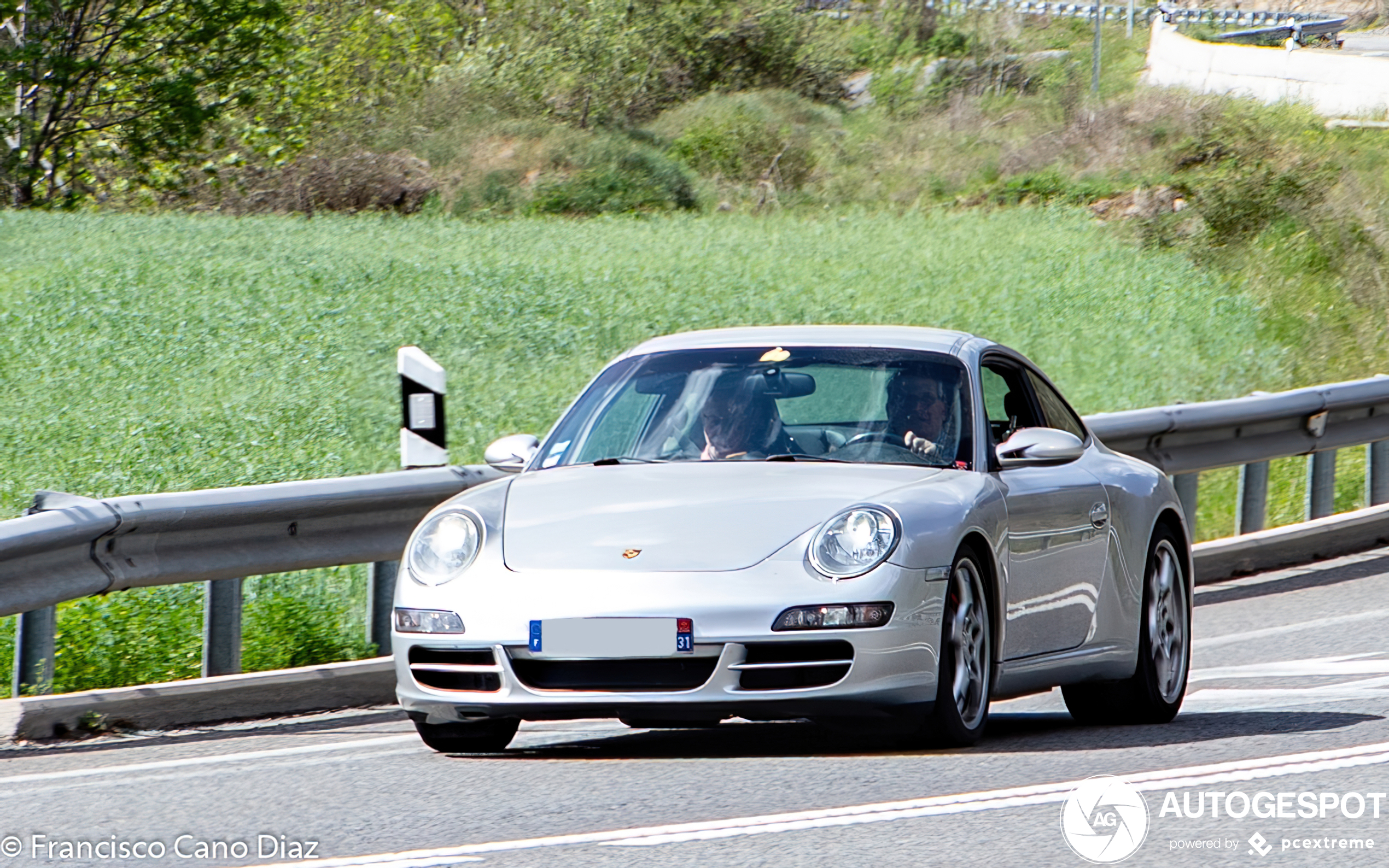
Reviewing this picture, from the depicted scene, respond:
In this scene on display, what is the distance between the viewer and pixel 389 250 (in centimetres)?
2933

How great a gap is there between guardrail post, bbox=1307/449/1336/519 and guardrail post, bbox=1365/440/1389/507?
62 centimetres

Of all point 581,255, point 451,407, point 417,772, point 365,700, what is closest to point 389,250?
point 581,255

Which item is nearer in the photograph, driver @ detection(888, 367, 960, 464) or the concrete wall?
driver @ detection(888, 367, 960, 464)

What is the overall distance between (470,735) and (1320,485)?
345 inches

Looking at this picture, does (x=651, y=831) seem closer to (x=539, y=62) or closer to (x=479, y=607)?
(x=479, y=607)

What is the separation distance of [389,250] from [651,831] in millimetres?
24860

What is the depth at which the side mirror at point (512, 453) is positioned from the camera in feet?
23.4

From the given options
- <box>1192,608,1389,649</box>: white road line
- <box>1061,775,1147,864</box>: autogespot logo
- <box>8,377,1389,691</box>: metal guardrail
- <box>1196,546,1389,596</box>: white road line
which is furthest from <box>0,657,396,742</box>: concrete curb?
<box>1196,546,1389,596</box>: white road line

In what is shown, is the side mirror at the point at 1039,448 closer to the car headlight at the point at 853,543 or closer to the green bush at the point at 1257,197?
the car headlight at the point at 853,543

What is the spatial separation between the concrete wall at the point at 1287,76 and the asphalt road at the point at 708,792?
40349mm

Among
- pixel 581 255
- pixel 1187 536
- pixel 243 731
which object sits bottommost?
pixel 581 255

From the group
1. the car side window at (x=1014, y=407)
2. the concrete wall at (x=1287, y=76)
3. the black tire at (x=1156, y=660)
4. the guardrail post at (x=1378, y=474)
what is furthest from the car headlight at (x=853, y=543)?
the concrete wall at (x=1287, y=76)

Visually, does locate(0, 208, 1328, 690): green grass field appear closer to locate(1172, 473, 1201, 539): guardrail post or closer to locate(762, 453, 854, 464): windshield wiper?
locate(1172, 473, 1201, 539): guardrail post

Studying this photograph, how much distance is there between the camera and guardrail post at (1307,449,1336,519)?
45.3 feet
